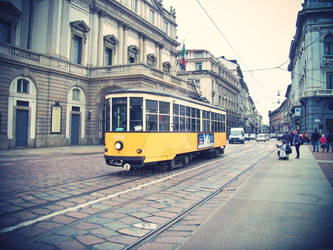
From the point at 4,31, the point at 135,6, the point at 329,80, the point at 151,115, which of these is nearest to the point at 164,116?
the point at 151,115

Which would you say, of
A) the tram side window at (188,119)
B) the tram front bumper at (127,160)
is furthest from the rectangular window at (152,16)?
the tram front bumper at (127,160)

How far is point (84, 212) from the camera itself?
4.53 meters

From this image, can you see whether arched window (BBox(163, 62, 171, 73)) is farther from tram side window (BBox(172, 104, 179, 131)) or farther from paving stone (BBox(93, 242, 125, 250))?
paving stone (BBox(93, 242, 125, 250))

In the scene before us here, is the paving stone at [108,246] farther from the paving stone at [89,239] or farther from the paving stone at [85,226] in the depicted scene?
the paving stone at [85,226]

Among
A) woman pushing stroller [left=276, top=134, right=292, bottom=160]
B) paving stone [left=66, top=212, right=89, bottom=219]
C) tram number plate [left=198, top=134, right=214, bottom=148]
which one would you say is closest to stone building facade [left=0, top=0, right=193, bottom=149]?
tram number plate [left=198, top=134, right=214, bottom=148]

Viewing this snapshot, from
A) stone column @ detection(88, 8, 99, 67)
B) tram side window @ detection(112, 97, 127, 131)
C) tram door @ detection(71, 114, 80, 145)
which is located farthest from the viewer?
stone column @ detection(88, 8, 99, 67)

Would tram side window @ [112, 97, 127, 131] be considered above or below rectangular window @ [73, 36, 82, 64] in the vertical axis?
below

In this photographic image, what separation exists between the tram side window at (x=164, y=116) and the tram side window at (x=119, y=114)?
1.23 meters

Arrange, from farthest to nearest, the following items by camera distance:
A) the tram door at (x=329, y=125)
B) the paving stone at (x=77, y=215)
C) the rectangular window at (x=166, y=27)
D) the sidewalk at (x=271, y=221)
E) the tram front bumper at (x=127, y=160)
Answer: the rectangular window at (x=166, y=27)
the tram door at (x=329, y=125)
the tram front bumper at (x=127, y=160)
the paving stone at (x=77, y=215)
the sidewalk at (x=271, y=221)

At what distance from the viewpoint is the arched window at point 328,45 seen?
34.6 meters

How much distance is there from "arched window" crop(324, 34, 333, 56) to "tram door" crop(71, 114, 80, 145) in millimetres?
32539

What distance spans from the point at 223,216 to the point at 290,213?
1239 mm

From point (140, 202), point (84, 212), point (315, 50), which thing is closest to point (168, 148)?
point (140, 202)

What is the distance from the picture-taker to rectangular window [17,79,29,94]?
1844 centimetres
